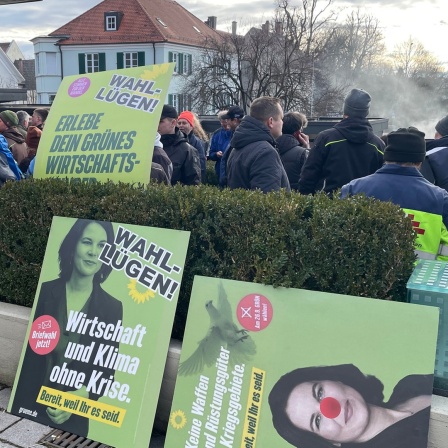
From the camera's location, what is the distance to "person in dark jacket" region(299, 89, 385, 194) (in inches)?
182

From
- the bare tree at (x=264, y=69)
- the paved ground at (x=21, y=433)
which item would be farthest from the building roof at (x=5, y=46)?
the paved ground at (x=21, y=433)

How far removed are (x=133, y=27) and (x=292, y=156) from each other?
156ft

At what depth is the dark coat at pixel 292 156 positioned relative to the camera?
5.35m

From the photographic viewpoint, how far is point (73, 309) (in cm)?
309

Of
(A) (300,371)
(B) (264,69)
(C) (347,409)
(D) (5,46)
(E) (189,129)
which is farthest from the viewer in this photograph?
(D) (5,46)

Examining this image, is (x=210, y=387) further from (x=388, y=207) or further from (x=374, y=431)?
(x=388, y=207)

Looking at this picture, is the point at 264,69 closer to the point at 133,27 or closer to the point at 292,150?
the point at 133,27

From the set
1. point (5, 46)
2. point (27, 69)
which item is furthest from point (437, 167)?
point (5, 46)

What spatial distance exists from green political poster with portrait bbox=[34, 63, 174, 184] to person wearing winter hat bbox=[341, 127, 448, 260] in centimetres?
140

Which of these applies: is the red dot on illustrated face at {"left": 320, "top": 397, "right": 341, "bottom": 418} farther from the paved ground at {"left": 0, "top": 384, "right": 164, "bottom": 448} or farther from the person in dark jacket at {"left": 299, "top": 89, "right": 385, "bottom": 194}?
the person in dark jacket at {"left": 299, "top": 89, "right": 385, "bottom": 194}

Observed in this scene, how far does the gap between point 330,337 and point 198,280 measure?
2.49 ft

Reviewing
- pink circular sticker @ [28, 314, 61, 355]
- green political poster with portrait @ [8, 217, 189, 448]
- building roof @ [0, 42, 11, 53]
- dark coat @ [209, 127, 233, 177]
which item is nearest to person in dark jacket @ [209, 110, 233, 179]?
dark coat @ [209, 127, 233, 177]

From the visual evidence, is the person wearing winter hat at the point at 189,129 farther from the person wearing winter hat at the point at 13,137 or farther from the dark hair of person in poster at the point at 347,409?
the dark hair of person in poster at the point at 347,409

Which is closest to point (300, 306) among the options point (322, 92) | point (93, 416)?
point (93, 416)
